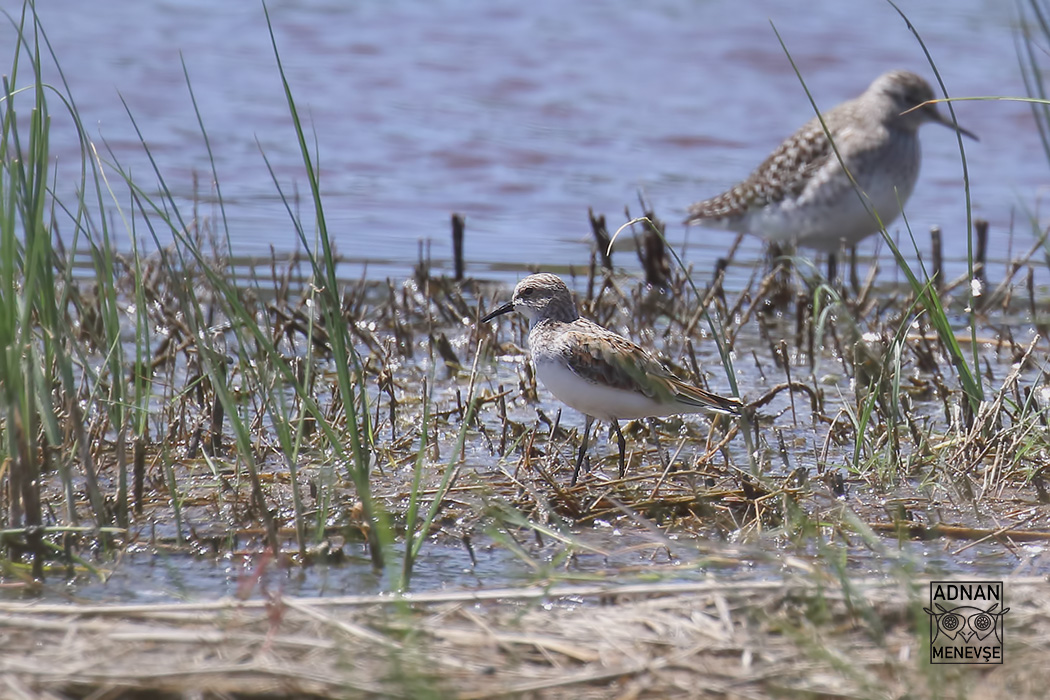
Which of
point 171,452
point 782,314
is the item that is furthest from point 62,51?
point 171,452

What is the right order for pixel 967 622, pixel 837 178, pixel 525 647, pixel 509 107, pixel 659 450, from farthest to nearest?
pixel 509 107, pixel 837 178, pixel 659 450, pixel 967 622, pixel 525 647

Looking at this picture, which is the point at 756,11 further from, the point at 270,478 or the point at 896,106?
the point at 270,478

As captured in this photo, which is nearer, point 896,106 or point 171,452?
point 171,452

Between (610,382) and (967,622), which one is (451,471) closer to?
(610,382)

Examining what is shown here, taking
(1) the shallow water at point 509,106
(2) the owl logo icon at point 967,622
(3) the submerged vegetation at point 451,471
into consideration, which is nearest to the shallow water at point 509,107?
(1) the shallow water at point 509,106

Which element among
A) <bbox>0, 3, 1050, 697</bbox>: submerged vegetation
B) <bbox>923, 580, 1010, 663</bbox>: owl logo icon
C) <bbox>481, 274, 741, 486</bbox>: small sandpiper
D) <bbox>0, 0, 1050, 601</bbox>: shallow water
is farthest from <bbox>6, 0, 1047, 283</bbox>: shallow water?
<bbox>923, 580, 1010, 663</bbox>: owl logo icon

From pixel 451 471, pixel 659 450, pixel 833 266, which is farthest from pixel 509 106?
pixel 451 471

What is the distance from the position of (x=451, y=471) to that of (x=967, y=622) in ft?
4.51

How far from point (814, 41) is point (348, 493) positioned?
11.3 meters

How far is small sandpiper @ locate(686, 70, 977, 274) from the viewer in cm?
885

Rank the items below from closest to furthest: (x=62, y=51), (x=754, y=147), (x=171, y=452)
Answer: (x=171, y=452)
(x=754, y=147)
(x=62, y=51)

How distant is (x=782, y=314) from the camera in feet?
25.1

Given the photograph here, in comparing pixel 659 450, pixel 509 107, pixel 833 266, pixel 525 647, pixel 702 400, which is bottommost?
pixel 525 647

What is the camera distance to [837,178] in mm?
8773
